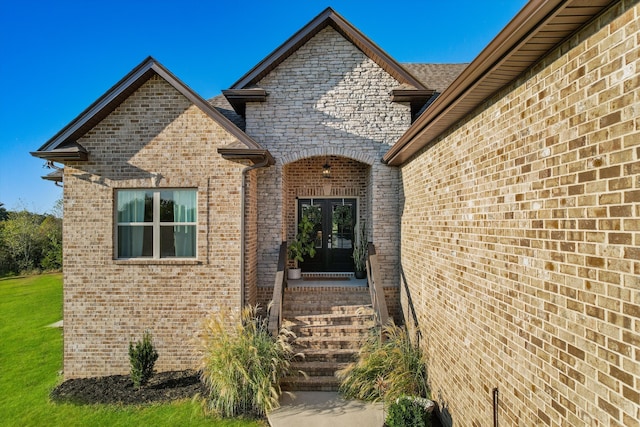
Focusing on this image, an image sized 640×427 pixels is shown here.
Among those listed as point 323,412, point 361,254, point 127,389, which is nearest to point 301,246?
point 361,254

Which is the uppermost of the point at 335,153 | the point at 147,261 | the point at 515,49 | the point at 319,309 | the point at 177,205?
the point at 335,153

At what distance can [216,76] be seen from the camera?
62.6ft

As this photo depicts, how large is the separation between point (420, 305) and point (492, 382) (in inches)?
110

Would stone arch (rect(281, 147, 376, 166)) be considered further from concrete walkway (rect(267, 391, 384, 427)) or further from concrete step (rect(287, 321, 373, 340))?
concrete walkway (rect(267, 391, 384, 427))

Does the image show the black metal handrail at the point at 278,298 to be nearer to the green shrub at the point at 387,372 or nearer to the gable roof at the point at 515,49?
the green shrub at the point at 387,372

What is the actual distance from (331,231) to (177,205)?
14.5 feet

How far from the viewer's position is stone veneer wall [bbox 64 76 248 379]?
23.6ft

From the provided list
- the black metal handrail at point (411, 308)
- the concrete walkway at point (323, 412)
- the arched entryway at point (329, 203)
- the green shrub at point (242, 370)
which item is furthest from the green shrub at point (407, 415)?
the arched entryway at point (329, 203)

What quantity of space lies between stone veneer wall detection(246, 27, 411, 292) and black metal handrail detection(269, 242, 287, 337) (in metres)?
0.42

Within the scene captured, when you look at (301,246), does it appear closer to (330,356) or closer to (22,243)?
(330,356)

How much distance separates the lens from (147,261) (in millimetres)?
7211

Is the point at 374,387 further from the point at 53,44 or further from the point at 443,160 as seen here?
the point at 53,44

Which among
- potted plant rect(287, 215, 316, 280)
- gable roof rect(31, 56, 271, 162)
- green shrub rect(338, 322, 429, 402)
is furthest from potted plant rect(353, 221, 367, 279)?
gable roof rect(31, 56, 271, 162)

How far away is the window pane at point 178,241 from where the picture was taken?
24.1 ft
